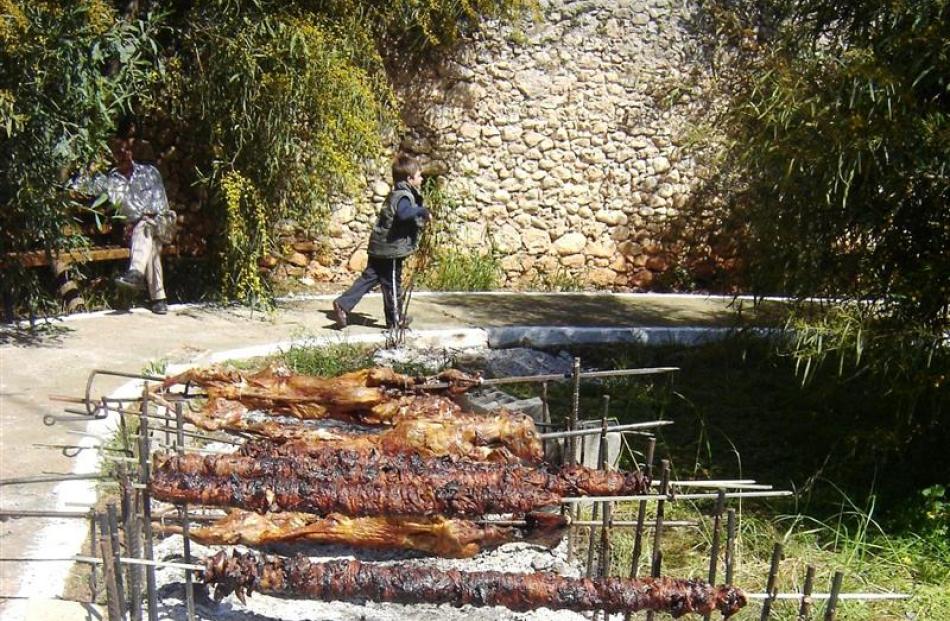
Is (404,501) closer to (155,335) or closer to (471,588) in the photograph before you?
(471,588)

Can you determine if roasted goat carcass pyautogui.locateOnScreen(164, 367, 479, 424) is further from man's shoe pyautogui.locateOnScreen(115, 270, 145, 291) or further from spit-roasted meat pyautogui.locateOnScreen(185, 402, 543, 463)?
man's shoe pyautogui.locateOnScreen(115, 270, 145, 291)

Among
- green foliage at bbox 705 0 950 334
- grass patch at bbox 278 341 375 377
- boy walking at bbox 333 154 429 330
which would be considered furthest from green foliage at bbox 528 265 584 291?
green foliage at bbox 705 0 950 334

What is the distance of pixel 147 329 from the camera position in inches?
372

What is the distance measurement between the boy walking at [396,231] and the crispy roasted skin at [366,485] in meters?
5.80

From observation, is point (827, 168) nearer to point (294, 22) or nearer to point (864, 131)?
point (864, 131)

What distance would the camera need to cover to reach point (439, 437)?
14.0 ft

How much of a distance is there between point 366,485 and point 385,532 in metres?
0.84

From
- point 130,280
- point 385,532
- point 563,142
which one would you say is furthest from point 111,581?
point 563,142

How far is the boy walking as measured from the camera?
9.59 metres

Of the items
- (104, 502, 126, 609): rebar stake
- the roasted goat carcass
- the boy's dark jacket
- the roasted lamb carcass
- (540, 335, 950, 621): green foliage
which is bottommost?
(540, 335, 950, 621): green foliage

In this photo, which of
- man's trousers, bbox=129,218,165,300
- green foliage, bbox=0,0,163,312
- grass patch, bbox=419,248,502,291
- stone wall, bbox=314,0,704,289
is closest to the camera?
green foliage, bbox=0,0,163,312

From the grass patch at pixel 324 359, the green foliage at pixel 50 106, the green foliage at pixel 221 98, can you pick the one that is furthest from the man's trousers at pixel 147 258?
the grass patch at pixel 324 359

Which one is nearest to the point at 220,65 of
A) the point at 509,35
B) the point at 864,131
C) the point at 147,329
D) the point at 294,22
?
the point at 294,22

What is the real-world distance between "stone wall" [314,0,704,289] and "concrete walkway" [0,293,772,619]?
0.92m
